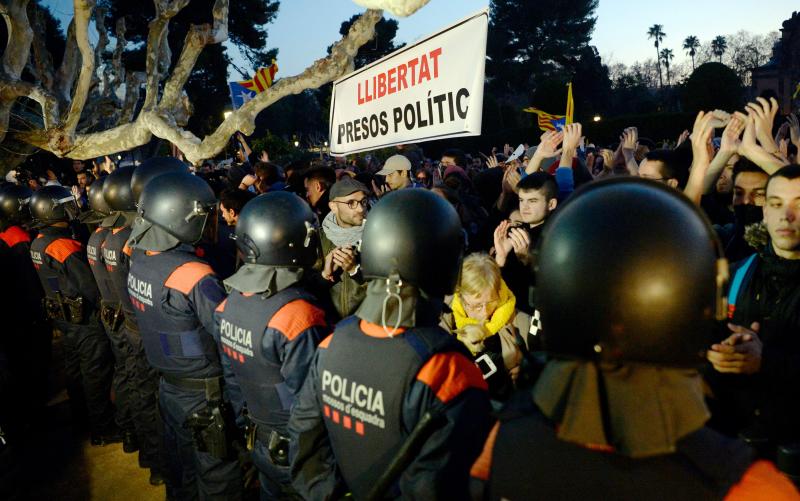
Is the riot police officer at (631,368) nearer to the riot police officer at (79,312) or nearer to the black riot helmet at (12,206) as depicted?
the riot police officer at (79,312)

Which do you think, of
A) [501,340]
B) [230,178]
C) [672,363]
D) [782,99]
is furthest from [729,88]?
[672,363]

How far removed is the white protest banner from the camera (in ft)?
10.5

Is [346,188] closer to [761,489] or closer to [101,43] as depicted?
[761,489]

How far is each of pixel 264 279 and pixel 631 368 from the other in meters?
2.19

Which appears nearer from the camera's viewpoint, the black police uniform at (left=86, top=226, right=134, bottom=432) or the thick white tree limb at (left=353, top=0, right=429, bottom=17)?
the thick white tree limb at (left=353, top=0, right=429, bottom=17)

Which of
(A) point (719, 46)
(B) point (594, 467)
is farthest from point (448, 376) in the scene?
(A) point (719, 46)

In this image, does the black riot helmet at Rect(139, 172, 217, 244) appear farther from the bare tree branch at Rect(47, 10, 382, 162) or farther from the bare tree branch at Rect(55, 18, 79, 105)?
the bare tree branch at Rect(55, 18, 79, 105)

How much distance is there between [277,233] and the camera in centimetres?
305

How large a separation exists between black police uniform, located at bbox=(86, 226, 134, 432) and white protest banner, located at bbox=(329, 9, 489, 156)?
2742 millimetres

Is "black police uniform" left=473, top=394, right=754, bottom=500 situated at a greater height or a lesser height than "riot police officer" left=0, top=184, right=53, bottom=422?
greater

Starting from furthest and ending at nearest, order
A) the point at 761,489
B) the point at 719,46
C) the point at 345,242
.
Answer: the point at 719,46 → the point at 345,242 → the point at 761,489

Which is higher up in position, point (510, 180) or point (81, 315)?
point (510, 180)

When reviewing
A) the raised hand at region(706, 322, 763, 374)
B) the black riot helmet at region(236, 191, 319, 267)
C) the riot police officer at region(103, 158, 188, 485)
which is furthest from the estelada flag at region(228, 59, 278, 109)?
the raised hand at region(706, 322, 763, 374)

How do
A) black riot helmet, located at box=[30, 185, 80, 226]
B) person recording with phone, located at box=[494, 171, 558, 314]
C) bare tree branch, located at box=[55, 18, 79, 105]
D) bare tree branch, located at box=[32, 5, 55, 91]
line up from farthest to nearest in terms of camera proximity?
bare tree branch, located at box=[32, 5, 55, 91]
bare tree branch, located at box=[55, 18, 79, 105]
black riot helmet, located at box=[30, 185, 80, 226]
person recording with phone, located at box=[494, 171, 558, 314]
